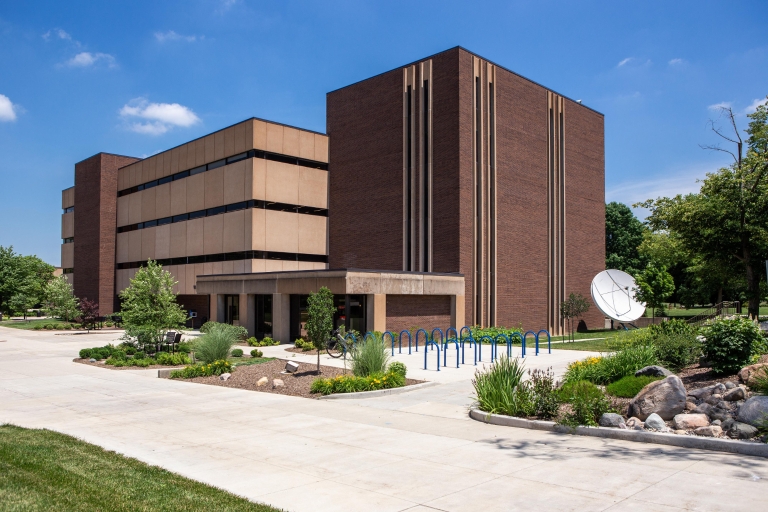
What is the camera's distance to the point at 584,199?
137ft

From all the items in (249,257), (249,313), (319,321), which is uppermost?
(249,257)

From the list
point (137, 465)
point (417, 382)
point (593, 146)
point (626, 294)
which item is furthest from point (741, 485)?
point (593, 146)

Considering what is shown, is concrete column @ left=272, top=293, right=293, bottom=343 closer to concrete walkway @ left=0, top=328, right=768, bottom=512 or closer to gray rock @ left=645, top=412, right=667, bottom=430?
concrete walkway @ left=0, top=328, right=768, bottom=512

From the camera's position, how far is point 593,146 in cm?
4303

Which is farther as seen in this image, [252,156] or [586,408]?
[252,156]

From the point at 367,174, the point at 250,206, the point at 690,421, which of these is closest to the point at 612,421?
the point at 690,421

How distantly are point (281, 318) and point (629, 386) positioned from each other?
71.8 ft

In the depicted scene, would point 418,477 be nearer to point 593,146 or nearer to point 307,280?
point 307,280

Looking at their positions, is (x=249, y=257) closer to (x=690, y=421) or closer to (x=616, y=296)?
(x=616, y=296)

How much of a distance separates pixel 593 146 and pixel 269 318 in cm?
2588

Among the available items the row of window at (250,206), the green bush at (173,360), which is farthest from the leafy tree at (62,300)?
the green bush at (173,360)

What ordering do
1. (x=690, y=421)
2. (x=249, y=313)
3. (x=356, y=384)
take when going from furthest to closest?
(x=249, y=313)
(x=356, y=384)
(x=690, y=421)

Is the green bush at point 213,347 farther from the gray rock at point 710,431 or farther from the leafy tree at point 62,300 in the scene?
the leafy tree at point 62,300

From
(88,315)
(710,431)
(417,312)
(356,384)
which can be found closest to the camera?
(710,431)
